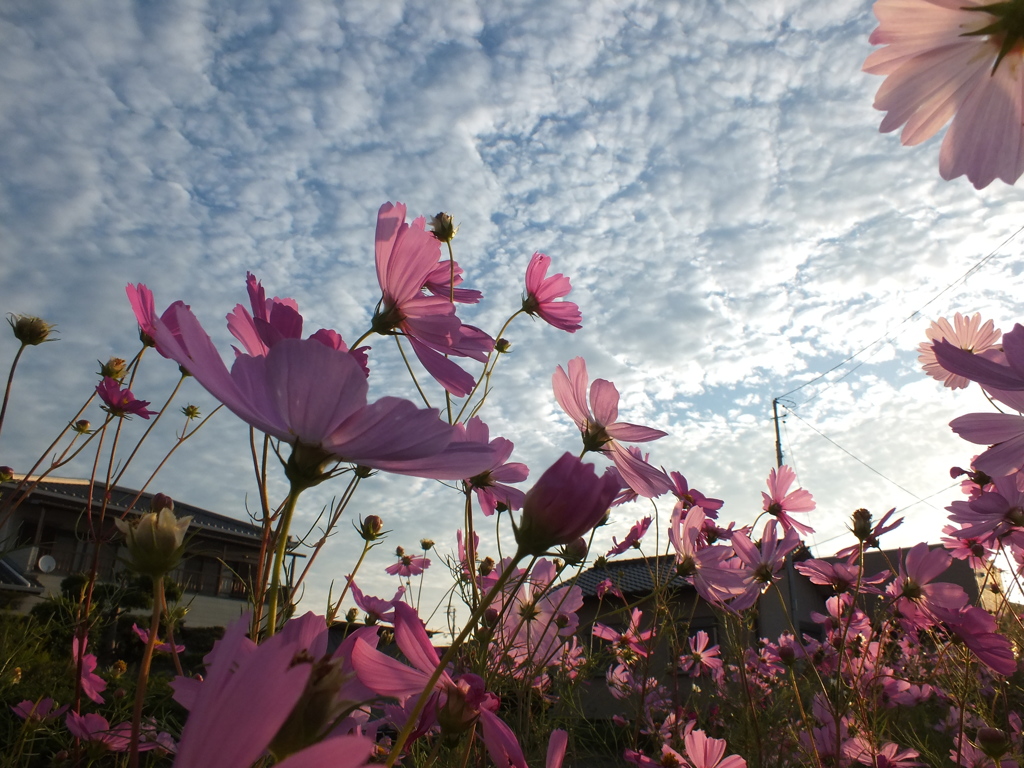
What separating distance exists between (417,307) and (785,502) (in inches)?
56.7

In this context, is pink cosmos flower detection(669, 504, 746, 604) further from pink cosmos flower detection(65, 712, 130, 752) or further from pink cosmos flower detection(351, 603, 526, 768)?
pink cosmos flower detection(65, 712, 130, 752)

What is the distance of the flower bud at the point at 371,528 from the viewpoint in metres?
1.18

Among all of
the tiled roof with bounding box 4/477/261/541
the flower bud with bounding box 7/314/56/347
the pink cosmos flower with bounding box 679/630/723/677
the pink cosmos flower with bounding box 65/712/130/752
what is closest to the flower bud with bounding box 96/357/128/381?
the flower bud with bounding box 7/314/56/347

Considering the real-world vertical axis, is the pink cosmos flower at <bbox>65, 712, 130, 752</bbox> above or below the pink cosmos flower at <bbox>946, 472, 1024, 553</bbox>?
below

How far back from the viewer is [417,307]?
72 centimetres

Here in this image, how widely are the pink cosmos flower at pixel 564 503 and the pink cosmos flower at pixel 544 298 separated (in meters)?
0.91

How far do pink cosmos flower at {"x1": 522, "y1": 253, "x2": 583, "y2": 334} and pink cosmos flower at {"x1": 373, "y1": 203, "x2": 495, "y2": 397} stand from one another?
576mm

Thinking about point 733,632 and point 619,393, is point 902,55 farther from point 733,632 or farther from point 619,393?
point 733,632

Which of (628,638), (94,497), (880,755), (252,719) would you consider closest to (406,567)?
(628,638)

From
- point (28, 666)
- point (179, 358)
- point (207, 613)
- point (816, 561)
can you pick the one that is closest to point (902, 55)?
point (179, 358)

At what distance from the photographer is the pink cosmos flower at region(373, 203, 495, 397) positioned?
0.68 m

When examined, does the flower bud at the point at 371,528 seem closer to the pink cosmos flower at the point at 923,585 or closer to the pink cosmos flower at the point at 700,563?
the pink cosmos flower at the point at 700,563

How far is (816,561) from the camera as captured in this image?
1694mm

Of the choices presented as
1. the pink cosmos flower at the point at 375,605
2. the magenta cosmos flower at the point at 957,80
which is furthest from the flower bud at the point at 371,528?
the magenta cosmos flower at the point at 957,80
